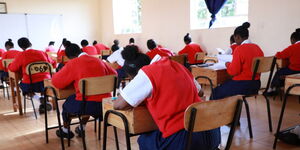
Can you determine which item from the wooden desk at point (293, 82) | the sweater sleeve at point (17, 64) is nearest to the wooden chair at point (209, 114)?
the wooden desk at point (293, 82)

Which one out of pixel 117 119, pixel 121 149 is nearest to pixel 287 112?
pixel 121 149

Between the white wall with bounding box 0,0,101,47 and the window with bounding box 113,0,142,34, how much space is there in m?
1.09

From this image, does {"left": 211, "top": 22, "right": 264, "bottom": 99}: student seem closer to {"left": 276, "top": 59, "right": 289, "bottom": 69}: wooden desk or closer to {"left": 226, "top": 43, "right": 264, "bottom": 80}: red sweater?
{"left": 226, "top": 43, "right": 264, "bottom": 80}: red sweater

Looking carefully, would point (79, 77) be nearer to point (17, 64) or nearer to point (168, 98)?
point (168, 98)

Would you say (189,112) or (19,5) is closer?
(189,112)

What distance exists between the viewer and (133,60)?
73.8 inches

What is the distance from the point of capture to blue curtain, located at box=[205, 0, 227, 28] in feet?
20.9

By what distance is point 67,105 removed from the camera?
2.84 metres

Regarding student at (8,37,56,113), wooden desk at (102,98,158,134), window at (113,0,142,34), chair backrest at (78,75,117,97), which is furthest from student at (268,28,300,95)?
window at (113,0,142,34)

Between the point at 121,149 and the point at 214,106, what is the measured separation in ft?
5.50

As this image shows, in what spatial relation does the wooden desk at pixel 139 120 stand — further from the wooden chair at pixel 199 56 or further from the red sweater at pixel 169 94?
the wooden chair at pixel 199 56

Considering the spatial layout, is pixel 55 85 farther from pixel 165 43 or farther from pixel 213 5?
pixel 165 43

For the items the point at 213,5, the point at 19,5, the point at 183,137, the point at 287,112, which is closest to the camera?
the point at 183,137

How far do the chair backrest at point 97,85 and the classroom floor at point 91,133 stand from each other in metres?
0.66
